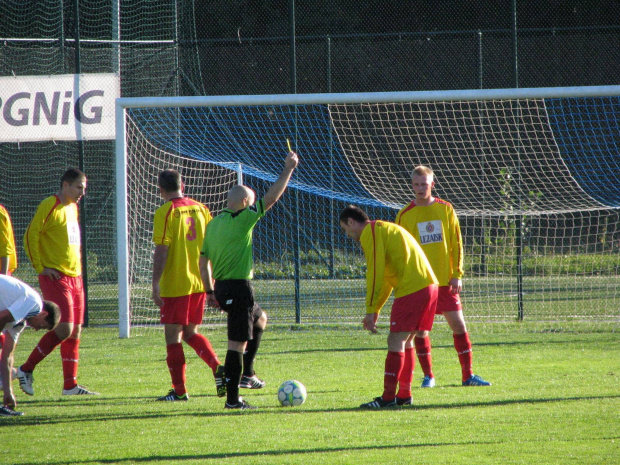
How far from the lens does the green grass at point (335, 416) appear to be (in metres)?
4.67

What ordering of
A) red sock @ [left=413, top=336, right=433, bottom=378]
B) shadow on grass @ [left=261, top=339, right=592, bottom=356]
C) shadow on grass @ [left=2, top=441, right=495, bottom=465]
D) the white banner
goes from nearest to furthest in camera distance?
1. shadow on grass @ [left=2, top=441, right=495, bottom=465]
2. red sock @ [left=413, top=336, right=433, bottom=378]
3. shadow on grass @ [left=261, top=339, right=592, bottom=356]
4. the white banner

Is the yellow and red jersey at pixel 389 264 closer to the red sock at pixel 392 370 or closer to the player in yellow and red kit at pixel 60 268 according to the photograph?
the red sock at pixel 392 370

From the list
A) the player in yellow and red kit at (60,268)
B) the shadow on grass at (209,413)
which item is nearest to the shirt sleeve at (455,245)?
the shadow on grass at (209,413)

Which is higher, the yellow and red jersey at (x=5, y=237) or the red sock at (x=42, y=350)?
the yellow and red jersey at (x=5, y=237)

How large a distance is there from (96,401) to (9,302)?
1.80 meters

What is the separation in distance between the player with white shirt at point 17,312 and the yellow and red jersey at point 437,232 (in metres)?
3.12

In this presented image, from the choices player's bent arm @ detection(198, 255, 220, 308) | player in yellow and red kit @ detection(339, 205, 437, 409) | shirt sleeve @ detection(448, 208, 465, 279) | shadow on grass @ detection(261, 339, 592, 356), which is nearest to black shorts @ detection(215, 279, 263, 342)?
player's bent arm @ detection(198, 255, 220, 308)

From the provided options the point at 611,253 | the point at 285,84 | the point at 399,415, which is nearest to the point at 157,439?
the point at 399,415

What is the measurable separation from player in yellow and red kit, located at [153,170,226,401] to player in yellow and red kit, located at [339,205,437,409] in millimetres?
1398

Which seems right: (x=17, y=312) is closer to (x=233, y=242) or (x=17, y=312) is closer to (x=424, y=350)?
(x=233, y=242)

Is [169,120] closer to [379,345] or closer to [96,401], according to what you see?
[379,345]

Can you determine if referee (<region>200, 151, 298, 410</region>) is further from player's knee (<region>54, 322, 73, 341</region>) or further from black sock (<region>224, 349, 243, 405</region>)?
player's knee (<region>54, 322, 73, 341</region>)

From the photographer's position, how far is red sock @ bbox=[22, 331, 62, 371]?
6617 millimetres

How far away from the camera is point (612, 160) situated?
1370 centimetres
